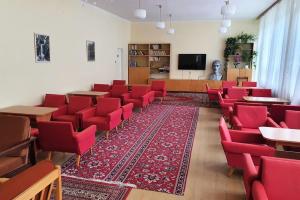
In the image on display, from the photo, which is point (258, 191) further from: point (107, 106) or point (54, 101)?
point (54, 101)

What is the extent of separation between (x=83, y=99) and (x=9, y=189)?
13.0 ft

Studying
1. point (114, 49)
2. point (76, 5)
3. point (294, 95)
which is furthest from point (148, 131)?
point (114, 49)

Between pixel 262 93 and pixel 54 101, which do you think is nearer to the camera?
pixel 54 101

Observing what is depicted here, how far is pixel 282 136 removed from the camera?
11.1 ft

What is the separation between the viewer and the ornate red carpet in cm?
349

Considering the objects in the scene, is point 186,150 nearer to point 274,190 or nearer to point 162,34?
point 274,190

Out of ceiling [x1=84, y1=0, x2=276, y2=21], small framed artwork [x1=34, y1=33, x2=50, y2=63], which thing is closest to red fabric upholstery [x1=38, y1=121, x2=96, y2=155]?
small framed artwork [x1=34, y1=33, x2=50, y2=63]

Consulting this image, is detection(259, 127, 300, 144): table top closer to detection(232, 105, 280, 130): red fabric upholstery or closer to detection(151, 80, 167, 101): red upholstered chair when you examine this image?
detection(232, 105, 280, 130): red fabric upholstery

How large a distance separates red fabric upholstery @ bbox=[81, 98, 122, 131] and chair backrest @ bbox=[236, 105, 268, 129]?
2549 mm

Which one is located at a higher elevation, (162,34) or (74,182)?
(162,34)

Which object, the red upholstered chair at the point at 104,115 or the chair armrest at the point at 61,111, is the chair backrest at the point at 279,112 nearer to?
the red upholstered chair at the point at 104,115

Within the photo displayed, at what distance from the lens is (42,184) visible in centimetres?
190

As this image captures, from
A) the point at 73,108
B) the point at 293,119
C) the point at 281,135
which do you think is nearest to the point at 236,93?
the point at 293,119

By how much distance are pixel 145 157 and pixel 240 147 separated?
1.68 meters
